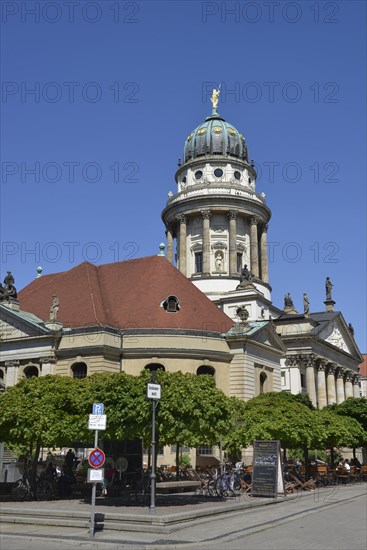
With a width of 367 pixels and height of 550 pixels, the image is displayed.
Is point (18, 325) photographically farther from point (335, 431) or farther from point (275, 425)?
point (335, 431)

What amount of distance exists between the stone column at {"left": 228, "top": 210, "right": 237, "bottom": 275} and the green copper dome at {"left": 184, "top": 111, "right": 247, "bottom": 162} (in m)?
10.1

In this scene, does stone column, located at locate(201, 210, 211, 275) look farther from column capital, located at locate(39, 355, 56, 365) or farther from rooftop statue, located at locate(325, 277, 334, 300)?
column capital, located at locate(39, 355, 56, 365)

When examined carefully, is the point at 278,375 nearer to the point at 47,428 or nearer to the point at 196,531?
the point at 47,428

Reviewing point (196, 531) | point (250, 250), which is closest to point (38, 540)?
point (196, 531)

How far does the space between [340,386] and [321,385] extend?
8721 millimetres

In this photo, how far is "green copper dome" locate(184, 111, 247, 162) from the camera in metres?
82.2

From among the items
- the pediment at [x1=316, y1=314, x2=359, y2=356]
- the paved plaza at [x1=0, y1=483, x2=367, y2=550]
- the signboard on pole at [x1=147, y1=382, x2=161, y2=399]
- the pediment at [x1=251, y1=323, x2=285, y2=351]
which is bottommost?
the paved plaza at [x1=0, y1=483, x2=367, y2=550]

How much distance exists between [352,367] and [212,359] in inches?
1780

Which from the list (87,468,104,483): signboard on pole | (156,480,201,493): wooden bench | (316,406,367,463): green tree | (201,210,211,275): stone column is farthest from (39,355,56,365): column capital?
(201,210,211,275): stone column

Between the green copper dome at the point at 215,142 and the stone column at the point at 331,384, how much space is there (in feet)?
98.4

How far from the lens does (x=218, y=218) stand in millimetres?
78250

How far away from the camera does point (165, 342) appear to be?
46.7 m

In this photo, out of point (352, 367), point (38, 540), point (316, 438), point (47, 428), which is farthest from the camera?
point (352, 367)

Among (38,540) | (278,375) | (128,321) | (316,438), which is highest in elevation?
(128,321)
